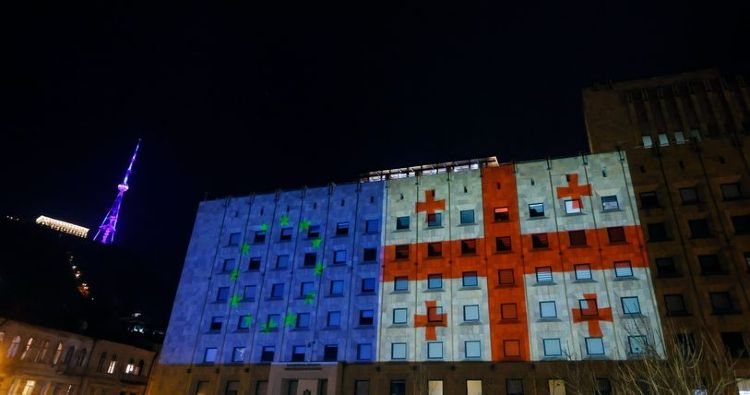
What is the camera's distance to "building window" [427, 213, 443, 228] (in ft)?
161

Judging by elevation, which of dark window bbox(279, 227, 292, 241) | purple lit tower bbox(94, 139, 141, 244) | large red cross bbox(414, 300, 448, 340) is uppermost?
purple lit tower bbox(94, 139, 141, 244)

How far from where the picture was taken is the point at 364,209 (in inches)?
2068

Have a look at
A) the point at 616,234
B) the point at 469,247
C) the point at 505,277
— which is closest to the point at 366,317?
the point at 469,247

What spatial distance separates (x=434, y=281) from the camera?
152ft

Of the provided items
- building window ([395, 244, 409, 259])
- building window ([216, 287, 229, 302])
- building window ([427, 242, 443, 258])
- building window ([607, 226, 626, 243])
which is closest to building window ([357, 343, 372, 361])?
building window ([395, 244, 409, 259])

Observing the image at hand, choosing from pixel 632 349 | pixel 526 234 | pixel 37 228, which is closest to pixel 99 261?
pixel 37 228

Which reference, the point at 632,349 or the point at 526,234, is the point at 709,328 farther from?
the point at 526,234

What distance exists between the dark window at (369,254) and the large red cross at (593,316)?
19533 millimetres

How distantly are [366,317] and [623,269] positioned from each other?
77.8 feet

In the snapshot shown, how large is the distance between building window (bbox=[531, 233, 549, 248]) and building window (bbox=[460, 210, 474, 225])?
6.18 metres

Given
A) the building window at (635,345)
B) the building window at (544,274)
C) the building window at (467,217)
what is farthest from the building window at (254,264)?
the building window at (635,345)

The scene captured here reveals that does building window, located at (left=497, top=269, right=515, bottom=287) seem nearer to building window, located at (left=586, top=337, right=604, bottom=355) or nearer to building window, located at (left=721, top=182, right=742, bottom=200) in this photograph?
building window, located at (left=586, top=337, right=604, bottom=355)

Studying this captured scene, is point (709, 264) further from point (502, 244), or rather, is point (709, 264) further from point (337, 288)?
point (337, 288)

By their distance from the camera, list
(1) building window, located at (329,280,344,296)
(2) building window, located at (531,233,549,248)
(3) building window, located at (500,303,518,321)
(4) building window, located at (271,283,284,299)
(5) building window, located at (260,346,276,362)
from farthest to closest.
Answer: (4) building window, located at (271,283,284,299) → (1) building window, located at (329,280,344,296) → (5) building window, located at (260,346,276,362) → (2) building window, located at (531,233,549,248) → (3) building window, located at (500,303,518,321)
